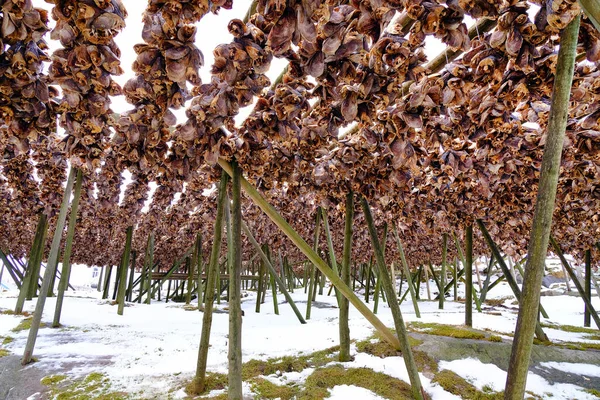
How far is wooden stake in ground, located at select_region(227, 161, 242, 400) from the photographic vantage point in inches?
92.2

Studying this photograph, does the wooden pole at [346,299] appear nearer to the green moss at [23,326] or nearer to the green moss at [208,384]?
the green moss at [208,384]

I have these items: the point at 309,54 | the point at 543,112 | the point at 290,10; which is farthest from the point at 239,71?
the point at 543,112

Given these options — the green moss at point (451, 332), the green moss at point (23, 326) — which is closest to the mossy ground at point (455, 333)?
the green moss at point (451, 332)

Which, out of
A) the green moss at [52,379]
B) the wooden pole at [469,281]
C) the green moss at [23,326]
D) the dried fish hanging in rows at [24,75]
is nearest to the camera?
the dried fish hanging in rows at [24,75]

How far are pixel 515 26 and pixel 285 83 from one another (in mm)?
1280

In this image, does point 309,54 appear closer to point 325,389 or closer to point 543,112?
point 543,112

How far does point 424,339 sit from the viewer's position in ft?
13.2

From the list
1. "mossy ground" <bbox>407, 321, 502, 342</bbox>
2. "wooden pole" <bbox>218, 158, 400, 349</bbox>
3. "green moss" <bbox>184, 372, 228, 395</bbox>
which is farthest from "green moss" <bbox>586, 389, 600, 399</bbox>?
"green moss" <bbox>184, 372, 228, 395</bbox>

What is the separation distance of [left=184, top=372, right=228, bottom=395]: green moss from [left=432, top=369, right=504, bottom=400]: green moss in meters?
1.99

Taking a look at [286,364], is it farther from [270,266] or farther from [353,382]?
[270,266]

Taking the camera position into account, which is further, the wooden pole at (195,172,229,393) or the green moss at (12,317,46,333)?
the green moss at (12,317,46,333)

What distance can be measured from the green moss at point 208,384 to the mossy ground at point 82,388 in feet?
1.56

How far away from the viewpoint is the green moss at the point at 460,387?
9.16 ft

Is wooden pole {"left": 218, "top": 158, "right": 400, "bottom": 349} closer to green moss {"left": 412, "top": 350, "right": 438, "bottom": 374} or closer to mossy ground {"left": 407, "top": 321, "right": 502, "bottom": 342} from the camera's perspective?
green moss {"left": 412, "top": 350, "right": 438, "bottom": 374}
